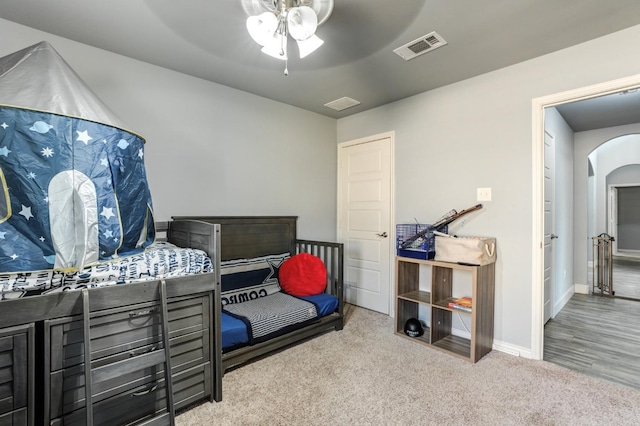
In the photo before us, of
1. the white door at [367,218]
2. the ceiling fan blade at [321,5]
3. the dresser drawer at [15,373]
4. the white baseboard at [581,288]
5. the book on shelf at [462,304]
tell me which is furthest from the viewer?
the white baseboard at [581,288]

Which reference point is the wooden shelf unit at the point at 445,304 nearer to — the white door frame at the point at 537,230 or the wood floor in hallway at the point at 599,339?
the white door frame at the point at 537,230

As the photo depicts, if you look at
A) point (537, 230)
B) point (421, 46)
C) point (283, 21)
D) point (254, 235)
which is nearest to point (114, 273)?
point (283, 21)

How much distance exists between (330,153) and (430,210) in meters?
1.58

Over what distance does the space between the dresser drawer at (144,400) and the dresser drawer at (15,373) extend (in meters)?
0.16

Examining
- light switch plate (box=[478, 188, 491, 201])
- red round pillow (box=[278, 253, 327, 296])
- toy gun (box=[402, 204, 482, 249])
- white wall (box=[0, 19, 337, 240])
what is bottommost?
red round pillow (box=[278, 253, 327, 296])

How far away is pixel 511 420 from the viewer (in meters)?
1.77

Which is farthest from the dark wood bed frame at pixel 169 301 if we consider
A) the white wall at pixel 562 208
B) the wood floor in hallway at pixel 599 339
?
the white wall at pixel 562 208

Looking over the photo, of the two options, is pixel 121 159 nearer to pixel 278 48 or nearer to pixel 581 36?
pixel 278 48

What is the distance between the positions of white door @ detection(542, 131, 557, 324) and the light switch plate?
36.9 inches

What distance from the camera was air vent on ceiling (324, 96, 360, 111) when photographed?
3427 millimetres

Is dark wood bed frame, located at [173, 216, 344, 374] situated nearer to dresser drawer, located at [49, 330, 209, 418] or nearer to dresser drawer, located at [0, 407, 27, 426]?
dresser drawer, located at [49, 330, 209, 418]

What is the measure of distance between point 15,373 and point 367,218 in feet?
10.5

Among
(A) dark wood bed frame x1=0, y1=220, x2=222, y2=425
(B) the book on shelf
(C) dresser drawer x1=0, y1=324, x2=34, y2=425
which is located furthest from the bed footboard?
(C) dresser drawer x1=0, y1=324, x2=34, y2=425

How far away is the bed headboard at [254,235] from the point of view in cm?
308
